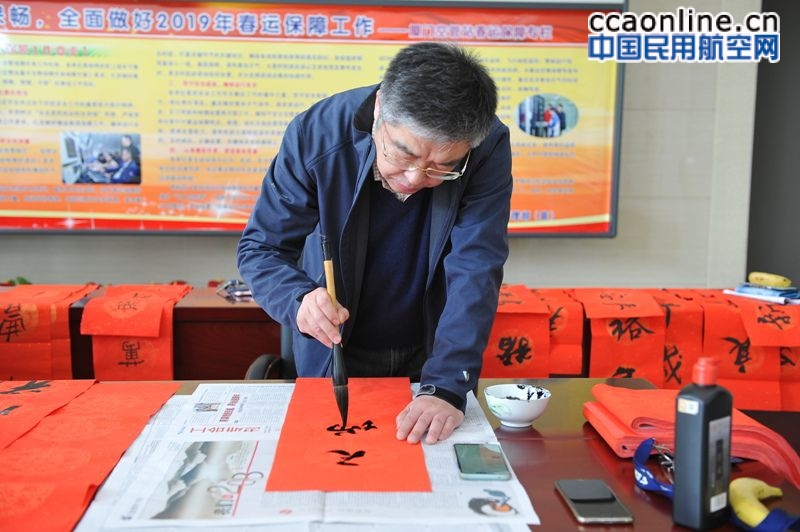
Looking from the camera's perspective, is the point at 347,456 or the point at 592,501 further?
the point at 347,456

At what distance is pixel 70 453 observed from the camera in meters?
1.03

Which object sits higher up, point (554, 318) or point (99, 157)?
point (99, 157)

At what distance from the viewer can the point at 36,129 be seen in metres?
2.58

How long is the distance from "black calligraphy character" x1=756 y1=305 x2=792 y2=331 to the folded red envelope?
1.15 metres

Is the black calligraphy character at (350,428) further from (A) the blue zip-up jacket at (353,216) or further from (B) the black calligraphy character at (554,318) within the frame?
(B) the black calligraphy character at (554,318)

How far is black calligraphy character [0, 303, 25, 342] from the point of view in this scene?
206 centimetres

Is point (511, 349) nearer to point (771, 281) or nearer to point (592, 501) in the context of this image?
point (771, 281)

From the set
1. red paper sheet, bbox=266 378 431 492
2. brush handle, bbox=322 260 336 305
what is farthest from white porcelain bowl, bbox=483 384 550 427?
brush handle, bbox=322 260 336 305

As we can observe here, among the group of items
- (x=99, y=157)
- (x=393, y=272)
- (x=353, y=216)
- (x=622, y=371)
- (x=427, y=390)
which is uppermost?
(x=99, y=157)

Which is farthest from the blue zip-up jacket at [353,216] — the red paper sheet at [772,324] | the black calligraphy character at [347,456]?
the red paper sheet at [772,324]

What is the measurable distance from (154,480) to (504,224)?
0.89 meters

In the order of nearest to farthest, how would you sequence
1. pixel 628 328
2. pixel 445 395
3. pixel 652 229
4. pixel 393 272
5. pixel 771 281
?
pixel 445 395 → pixel 393 272 → pixel 628 328 → pixel 771 281 → pixel 652 229

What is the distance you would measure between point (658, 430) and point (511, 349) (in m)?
1.08

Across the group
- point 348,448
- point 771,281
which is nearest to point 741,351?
point 771,281
